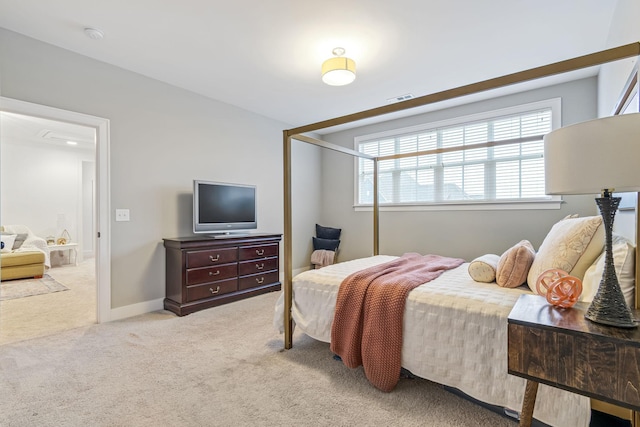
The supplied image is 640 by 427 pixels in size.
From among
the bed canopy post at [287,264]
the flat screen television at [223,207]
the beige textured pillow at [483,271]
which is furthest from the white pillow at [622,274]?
the flat screen television at [223,207]

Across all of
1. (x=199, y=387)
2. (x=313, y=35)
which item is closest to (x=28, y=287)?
(x=199, y=387)

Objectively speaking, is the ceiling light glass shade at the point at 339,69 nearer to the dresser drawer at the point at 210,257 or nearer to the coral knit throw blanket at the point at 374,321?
the coral knit throw blanket at the point at 374,321

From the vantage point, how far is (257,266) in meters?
3.99

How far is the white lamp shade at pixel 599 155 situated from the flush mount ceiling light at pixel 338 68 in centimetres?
196

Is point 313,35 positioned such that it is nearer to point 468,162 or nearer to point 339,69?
point 339,69

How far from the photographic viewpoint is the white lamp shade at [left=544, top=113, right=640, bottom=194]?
970 mm

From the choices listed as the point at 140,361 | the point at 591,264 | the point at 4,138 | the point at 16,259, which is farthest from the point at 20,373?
the point at 4,138

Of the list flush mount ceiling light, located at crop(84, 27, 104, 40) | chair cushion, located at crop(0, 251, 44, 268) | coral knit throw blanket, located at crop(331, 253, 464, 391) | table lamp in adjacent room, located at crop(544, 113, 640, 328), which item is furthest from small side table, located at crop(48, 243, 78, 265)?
table lamp in adjacent room, located at crop(544, 113, 640, 328)

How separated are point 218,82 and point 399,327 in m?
3.16

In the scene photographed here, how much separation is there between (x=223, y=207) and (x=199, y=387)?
2.34 m

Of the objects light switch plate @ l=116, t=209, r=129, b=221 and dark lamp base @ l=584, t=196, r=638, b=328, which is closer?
dark lamp base @ l=584, t=196, r=638, b=328

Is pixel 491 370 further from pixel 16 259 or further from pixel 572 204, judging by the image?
pixel 16 259

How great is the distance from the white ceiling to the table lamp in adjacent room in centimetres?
165

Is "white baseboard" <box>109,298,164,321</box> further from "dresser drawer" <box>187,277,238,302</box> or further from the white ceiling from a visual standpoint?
the white ceiling
